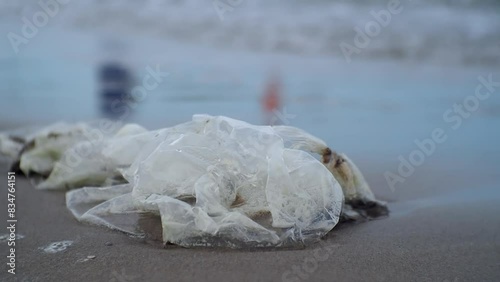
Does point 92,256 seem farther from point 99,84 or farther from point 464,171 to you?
point 99,84

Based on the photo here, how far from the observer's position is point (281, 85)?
5.63 metres

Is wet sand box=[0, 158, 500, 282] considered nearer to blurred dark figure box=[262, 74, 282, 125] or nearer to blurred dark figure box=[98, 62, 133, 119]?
blurred dark figure box=[262, 74, 282, 125]

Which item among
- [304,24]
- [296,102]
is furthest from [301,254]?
[304,24]

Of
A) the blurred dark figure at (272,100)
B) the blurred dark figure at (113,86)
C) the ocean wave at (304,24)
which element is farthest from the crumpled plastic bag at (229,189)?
the ocean wave at (304,24)

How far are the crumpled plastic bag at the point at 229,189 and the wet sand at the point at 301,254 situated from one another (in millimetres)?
67

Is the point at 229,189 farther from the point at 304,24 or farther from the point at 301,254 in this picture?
the point at 304,24

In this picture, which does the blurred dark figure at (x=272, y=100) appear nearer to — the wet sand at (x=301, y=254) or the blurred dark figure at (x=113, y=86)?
the blurred dark figure at (x=113, y=86)

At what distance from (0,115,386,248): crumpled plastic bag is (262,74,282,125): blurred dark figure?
6.33 ft

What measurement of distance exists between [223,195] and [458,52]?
6055 mm

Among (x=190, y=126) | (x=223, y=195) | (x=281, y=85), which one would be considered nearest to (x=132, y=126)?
(x=190, y=126)

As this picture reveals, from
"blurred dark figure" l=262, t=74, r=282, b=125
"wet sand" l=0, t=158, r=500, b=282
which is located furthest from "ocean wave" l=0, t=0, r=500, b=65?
"wet sand" l=0, t=158, r=500, b=282

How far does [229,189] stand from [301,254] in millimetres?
391

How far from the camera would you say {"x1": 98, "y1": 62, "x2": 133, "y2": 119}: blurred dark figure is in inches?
192

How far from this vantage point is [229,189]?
2031mm
